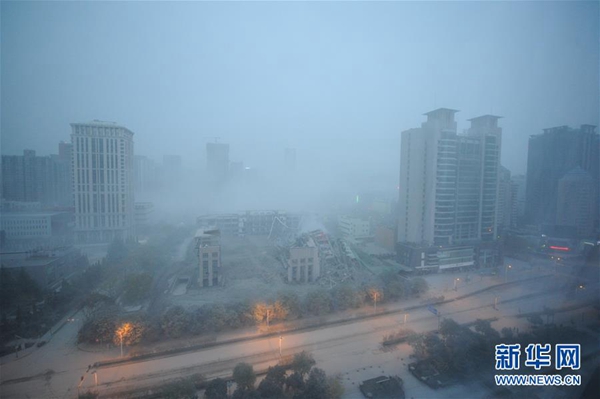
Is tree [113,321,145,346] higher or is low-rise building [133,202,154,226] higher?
low-rise building [133,202,154,226]

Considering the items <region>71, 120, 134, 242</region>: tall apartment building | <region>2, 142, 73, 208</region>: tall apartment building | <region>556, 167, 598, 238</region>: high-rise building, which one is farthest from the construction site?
<region>2, 142, 73, 208</region>: tall apartment building

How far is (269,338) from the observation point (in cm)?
574

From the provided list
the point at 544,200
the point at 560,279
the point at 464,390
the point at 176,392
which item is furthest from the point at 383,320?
the point at 544,200

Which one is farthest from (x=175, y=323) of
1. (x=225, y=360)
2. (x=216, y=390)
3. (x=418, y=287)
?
(x=418, y=287)

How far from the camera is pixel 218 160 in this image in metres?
33.3

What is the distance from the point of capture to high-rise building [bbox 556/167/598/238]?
11.3 m

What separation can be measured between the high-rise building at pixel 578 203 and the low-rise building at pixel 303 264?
996cm

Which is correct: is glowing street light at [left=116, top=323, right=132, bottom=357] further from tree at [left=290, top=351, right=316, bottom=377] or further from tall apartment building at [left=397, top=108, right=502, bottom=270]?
tall apartment building at [left=397, top=108, right=502, bottom=270]

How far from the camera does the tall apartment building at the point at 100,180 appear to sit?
45.7ft

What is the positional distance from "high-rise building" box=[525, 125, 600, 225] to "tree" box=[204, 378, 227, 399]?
45.9 feet

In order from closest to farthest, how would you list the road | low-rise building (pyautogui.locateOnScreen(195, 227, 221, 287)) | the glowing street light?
the road < the glowing street light < low-rise building (pyautogui.locateOnScreen(195, 227, 221, 287))

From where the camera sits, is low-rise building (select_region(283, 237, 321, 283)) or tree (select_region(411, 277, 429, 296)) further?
low-rise building (select_region(283, 237, 321, 283))

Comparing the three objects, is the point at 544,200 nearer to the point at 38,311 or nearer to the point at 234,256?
the point at 234,256

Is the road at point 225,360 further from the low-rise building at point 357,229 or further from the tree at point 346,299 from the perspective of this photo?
the low-rise building at point 357,229
